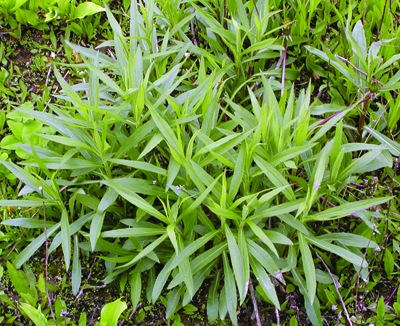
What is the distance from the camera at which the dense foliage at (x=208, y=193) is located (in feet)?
5.95

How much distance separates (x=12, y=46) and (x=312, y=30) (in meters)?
2.13

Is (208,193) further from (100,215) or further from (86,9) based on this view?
(86,9)

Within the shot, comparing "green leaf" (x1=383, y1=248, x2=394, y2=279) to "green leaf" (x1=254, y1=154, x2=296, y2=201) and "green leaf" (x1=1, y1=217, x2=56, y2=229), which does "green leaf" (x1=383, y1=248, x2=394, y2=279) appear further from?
"green leaf" (x1=1, y1=217, x2=56, y2=229)

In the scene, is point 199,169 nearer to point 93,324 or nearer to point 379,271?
point 93,324

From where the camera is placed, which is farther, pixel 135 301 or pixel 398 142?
pixel 398 142

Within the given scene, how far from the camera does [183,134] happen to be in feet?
6.70

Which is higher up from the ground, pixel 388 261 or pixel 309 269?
pixel 309 269

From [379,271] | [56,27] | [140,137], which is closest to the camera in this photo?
[140,137]

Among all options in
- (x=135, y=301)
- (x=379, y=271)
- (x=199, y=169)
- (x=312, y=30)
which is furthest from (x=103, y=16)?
(x=379, y=271)

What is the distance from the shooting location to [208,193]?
1.82 m

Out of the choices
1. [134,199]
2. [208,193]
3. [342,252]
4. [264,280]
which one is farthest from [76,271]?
[342,252]

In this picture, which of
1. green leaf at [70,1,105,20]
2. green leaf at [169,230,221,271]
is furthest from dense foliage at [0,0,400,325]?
green leaf at [70,1,105,20]

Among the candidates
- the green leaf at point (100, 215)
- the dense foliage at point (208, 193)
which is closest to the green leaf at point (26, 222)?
the dense foliage at point (208, 193)

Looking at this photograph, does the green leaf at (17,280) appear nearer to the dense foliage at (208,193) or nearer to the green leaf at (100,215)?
the dense foliage at (208,193)
